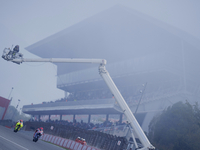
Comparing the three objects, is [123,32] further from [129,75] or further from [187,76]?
[187,76]

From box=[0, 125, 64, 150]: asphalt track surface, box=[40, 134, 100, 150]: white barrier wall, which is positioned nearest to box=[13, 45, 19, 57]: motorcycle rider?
box=[0, 125, 64, 150]: asphalt track surface

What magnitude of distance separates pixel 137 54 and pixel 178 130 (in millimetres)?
32857

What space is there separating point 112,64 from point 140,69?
32.7ft

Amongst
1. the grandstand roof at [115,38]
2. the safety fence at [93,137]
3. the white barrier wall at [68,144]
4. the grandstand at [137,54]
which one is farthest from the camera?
the grandstand roof at [115,38]

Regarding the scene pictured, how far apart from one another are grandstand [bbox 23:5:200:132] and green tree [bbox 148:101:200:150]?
10.4m

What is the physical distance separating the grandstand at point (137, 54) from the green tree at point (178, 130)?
1038 cm

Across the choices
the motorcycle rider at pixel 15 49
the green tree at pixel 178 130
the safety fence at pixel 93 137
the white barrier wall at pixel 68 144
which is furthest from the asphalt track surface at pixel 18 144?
the green tree at pixel 178 130

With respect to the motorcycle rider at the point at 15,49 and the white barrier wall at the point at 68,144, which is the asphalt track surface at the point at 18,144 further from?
the motorcycle rider at the point at 15,49

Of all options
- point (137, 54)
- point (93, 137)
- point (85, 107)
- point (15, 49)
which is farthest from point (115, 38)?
point (15, 49)

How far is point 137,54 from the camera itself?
190 feet

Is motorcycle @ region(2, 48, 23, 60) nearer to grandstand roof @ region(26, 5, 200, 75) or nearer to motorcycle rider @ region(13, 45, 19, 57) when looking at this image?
motorcycle rider @ region(13, 45, 19, 57)

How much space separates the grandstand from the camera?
49322mm

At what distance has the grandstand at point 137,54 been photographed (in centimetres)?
4932

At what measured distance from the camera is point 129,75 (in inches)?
2250
